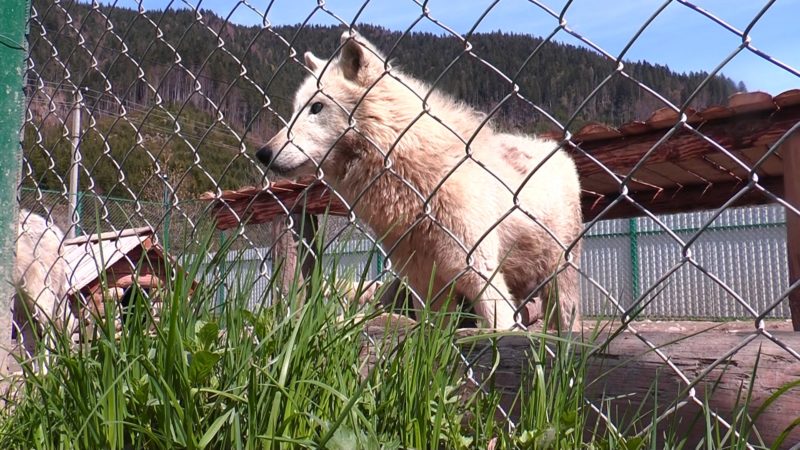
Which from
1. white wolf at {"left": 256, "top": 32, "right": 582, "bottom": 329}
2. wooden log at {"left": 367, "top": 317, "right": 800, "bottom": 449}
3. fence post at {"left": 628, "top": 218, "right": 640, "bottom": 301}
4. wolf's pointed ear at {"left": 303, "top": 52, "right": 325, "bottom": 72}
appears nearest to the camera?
wooden log at {"left": 367, "top": 317, "right": 800, "bottom": 449}

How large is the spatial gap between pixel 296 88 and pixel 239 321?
2.96 m

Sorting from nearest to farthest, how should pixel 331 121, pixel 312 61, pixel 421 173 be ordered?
1. pixel 421 173
2. pixel 331 121
3. pixel 312 61

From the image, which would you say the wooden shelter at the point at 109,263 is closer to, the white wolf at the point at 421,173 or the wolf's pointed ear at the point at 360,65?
the white wolf at the point at 421,173

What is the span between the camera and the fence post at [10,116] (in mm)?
2650

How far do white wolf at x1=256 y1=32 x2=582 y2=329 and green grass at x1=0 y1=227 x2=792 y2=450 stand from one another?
1.75m

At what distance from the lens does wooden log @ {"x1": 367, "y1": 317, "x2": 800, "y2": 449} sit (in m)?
1.25

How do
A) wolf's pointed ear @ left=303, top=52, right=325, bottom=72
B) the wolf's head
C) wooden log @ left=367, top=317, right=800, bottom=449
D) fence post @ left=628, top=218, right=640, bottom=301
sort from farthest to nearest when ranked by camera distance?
fence post @ left=628, top=218, right=640, bottom=301, wolf's pointed ear @ left=303, top=52, right=325, bottom=72, the wolf's head, wooden log @ left=367, top=317, right=800, bottom=449

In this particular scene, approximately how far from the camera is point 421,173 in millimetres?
3648

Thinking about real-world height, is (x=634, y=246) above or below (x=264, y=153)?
below

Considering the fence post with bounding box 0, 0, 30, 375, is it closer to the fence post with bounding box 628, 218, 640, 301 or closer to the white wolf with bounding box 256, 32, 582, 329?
→ the white wolf with bounding box 256, 32, 582, 329

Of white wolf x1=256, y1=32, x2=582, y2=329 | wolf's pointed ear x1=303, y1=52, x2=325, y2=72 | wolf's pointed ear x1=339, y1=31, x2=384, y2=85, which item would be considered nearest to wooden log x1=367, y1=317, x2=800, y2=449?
white wolf x1=256, y1=32, x2=582, y2=329

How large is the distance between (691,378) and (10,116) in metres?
2.49

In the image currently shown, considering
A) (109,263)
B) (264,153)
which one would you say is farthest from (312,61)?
(109,263)

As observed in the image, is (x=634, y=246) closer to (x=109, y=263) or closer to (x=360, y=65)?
(x=360, y=65)
